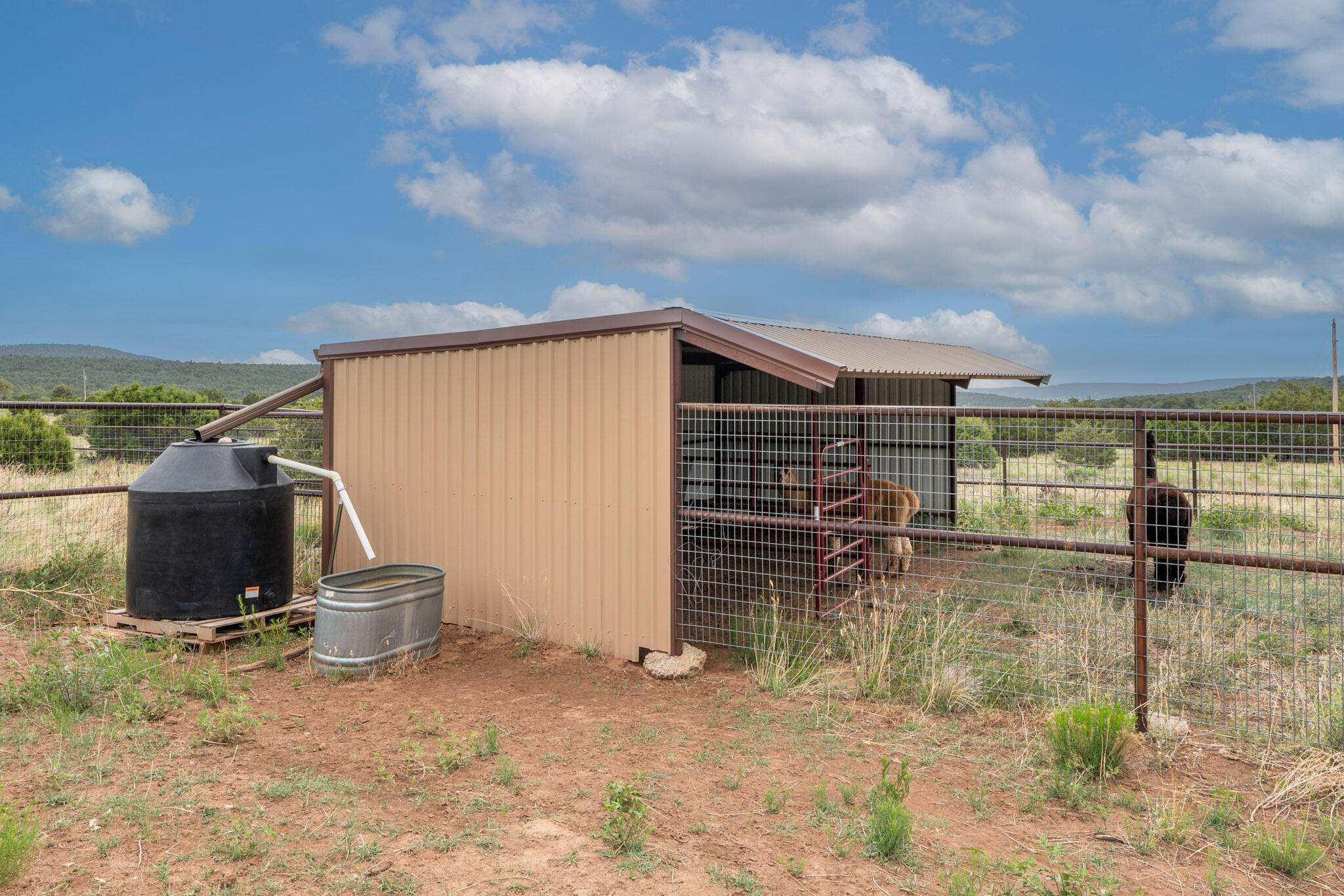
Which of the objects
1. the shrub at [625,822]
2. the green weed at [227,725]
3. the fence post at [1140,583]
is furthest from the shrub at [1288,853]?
the green weed at [227,725]

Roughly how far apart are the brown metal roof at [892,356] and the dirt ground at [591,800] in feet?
8.44

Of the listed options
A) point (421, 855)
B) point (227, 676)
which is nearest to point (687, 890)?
point (421, 855)

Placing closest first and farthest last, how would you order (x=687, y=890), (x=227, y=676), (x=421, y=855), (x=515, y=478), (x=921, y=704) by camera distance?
(x=687, y=890) < (x=421, y=855) < (x=921, y=704) < (x=227, y=676) < (x=515, y=478)

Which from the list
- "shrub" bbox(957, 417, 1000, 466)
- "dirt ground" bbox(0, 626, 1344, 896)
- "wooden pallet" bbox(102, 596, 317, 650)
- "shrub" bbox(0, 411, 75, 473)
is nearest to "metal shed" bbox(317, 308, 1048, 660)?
"shrub" bbox(957, 417, 1000, 466)

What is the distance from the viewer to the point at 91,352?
A: 64.2 metres

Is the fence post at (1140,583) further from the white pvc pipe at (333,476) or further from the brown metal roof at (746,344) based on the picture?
the white pvc pipe at (333,476)

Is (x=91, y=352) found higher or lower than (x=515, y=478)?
higher

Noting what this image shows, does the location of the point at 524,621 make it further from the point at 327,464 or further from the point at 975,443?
the point at 975,443

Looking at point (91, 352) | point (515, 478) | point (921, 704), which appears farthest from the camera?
point (91, 352)

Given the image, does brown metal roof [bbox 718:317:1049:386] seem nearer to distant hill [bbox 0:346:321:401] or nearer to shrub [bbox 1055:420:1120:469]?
shrub [bbox 1055:420:1120:469]

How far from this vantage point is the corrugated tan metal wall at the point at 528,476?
20.2ft

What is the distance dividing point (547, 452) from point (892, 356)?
169 inches

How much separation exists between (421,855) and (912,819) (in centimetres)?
208

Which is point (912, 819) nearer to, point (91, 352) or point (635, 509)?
point (635, 509)
